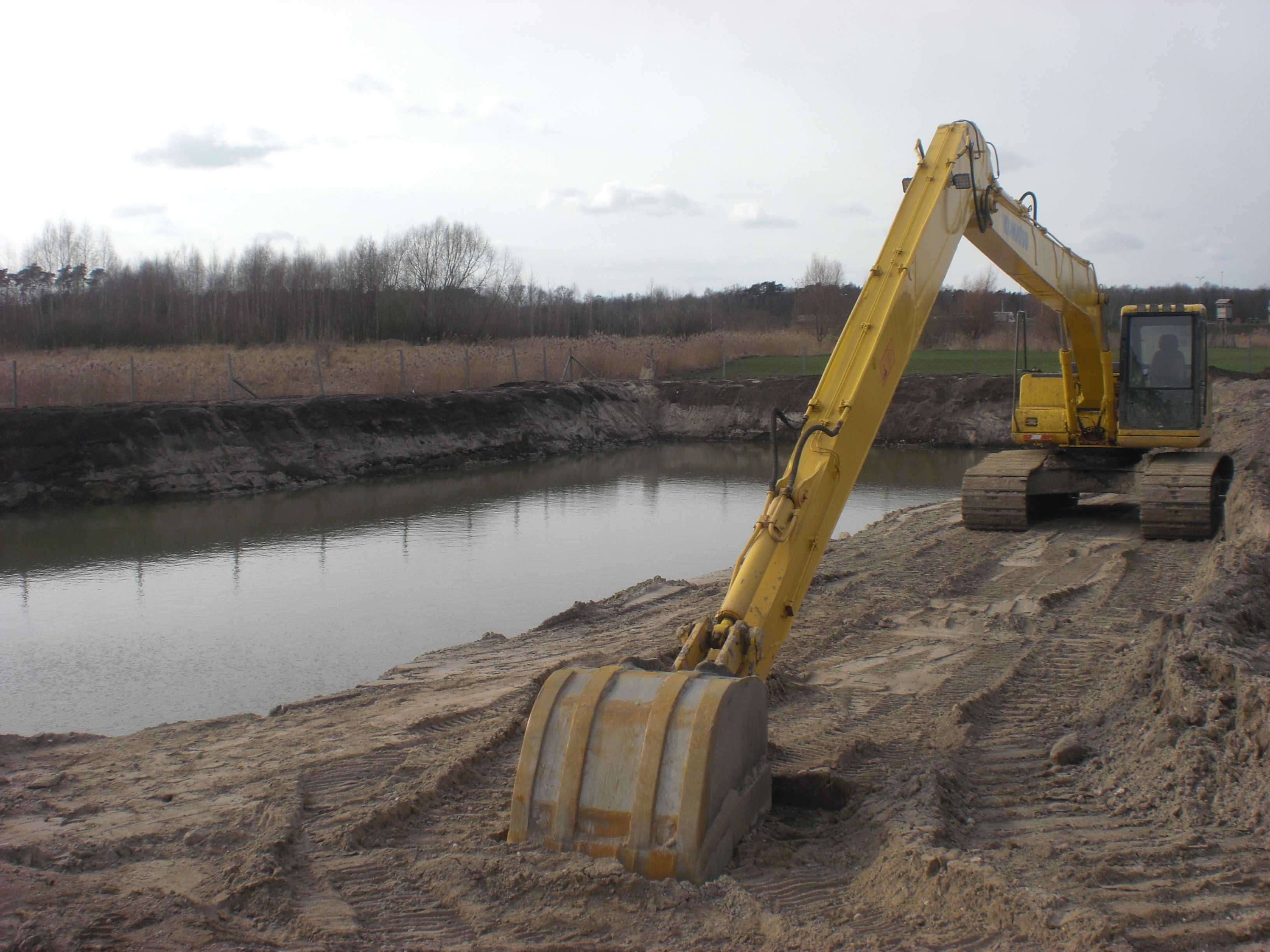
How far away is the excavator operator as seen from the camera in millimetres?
10539

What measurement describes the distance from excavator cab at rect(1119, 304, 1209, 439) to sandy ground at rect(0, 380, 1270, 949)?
360cm

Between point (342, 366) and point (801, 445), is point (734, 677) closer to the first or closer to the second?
point (801, 445)

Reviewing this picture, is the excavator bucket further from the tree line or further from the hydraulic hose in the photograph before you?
the tree line

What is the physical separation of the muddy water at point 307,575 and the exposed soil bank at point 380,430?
3.90 feet

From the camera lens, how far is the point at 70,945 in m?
3.11

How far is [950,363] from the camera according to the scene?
3312 centimetres

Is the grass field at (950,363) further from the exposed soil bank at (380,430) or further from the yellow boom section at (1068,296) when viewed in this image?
the yellow boom section at (1068,296)

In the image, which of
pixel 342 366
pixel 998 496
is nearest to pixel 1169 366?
pixel 998 496

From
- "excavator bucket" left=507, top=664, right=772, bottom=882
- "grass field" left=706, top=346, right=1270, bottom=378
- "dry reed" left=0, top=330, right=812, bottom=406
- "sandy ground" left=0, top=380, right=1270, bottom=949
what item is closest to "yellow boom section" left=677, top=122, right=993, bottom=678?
"excavator bucket" left=507, top=664, right=772, bottom=882

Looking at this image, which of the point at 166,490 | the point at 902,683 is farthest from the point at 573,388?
the point at 902,683

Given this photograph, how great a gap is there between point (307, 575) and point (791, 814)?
7.89 m

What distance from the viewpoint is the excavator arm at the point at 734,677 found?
3.50 m

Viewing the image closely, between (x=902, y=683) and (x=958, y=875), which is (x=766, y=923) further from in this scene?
(x=902, y=683)

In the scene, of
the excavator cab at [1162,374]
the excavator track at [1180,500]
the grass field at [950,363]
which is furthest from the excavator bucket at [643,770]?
the grass field at [950,363]
